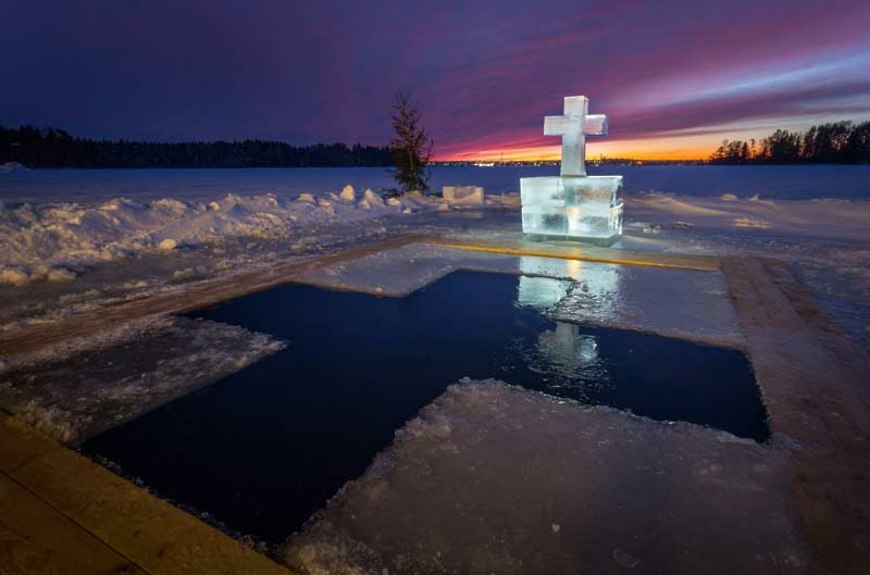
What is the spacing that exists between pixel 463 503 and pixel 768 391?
265 cm

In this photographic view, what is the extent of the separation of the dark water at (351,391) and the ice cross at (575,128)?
16.1 feet

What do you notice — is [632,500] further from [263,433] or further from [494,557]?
[263,433]

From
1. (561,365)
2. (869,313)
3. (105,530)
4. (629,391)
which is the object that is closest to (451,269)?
(561,365)

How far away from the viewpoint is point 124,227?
1073cm

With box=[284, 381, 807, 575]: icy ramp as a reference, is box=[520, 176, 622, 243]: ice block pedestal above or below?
above

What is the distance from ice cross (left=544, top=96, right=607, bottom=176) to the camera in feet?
29.0

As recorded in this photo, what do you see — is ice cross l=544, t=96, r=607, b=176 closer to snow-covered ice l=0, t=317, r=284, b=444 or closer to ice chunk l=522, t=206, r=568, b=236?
ice chunk l=522, t=206, r=568, b=236

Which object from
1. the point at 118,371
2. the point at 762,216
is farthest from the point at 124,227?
the point at 762,216

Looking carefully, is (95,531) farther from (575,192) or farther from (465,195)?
(465,195)

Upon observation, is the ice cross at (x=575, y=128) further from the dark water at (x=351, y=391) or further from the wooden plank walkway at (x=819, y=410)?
the dark water at (x=351, y=391)

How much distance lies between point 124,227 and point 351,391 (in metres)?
10.2

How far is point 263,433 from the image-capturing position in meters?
2.98

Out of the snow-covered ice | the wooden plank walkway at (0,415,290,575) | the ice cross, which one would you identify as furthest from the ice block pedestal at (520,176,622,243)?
the wooden plank walkway at (0,415,290,575)

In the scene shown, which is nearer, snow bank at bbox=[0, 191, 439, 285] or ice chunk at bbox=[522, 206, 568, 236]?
snow bank at bbox=[0, 191, 439, 285]
